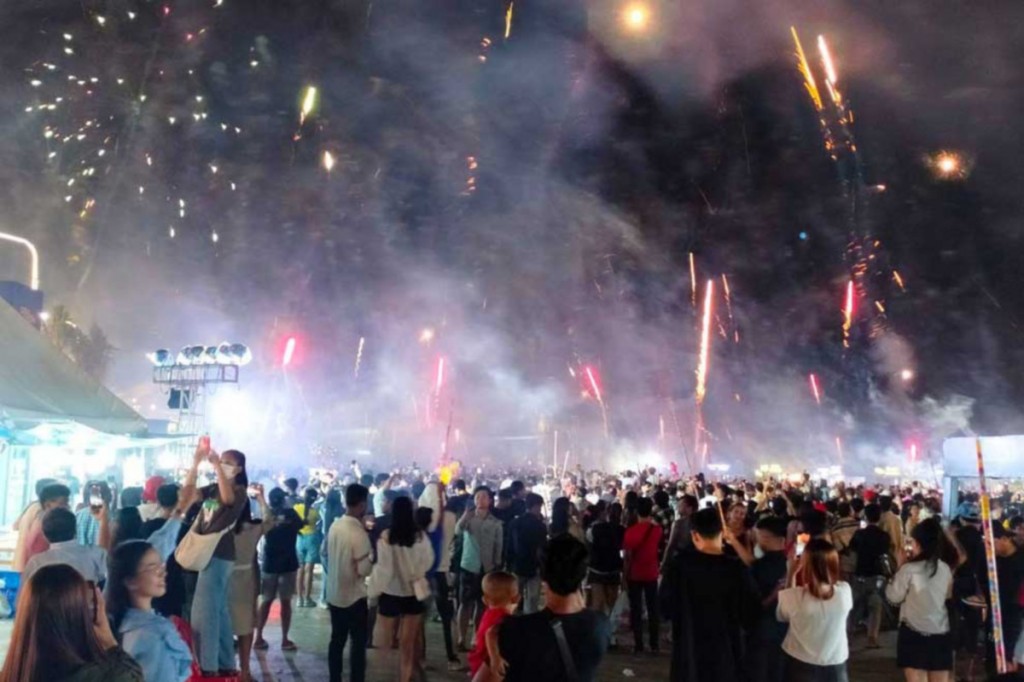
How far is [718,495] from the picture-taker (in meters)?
14.1

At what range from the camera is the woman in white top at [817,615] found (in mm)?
5449

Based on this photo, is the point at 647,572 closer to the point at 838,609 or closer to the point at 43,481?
A: the point at 838,609

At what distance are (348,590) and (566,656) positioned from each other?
4344mm

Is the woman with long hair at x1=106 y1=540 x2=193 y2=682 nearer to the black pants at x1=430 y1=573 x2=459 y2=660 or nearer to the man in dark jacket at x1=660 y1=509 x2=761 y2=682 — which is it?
the man in dark jacket at x1=660 y1=509 x2=761 y2=682

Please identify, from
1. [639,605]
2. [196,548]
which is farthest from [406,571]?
[639,605]

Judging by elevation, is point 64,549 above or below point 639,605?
above

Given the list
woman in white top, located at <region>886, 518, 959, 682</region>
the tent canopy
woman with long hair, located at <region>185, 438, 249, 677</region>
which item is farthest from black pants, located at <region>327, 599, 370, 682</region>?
the tent canopy

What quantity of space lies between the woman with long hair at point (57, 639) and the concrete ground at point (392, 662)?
246 inches

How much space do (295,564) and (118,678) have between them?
7.84 metres

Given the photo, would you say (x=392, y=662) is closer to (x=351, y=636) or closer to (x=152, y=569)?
(x=351, y=636)

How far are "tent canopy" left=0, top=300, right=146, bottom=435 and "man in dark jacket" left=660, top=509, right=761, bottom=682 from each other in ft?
38.7

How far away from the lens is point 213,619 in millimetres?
7129

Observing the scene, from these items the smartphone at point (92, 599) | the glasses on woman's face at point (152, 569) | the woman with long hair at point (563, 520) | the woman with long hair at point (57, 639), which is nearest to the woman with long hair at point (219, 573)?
the glasses on woman's face at point (152, 569)

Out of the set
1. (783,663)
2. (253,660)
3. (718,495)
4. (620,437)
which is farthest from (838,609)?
(620,437)
